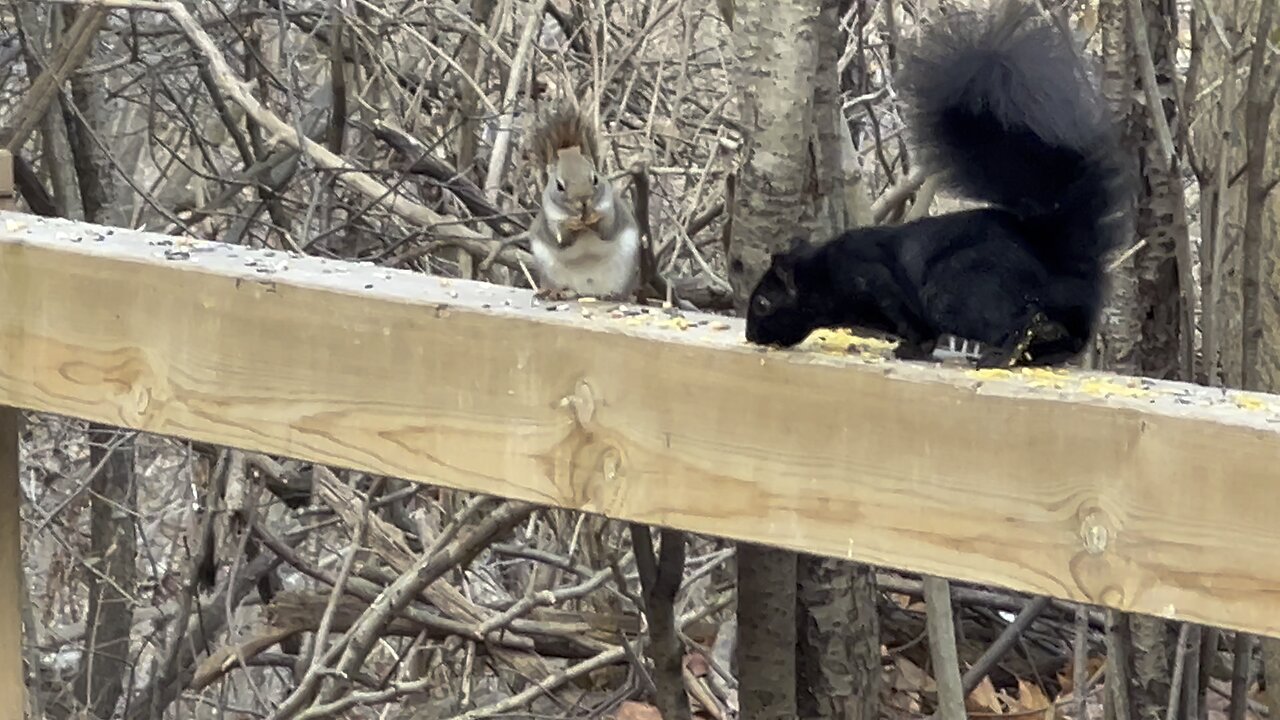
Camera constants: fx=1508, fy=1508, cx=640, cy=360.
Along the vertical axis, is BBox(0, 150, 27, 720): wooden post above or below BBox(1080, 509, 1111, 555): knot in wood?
below

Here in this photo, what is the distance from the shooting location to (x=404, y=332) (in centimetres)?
119

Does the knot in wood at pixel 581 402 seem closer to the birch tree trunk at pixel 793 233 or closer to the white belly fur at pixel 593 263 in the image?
the birch tree trunk at pixel 793 233

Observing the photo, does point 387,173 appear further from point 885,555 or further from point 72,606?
point 72,606

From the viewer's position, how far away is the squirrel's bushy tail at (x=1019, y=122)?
1427 mm

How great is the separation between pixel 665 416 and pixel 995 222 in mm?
543

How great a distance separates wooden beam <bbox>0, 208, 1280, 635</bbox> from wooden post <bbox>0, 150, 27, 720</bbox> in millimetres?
166

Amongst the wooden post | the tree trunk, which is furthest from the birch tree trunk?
the tree trunk

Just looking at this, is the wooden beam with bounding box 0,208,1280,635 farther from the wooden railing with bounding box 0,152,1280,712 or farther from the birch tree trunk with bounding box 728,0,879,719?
the birch tree trunk with bounding box 728,0,879,719

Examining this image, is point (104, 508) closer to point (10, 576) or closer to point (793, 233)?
point (10, 576)

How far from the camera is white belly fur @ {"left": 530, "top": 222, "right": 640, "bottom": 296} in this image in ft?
6.25

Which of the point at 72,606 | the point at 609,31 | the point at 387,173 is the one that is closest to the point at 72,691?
the point at 72,606

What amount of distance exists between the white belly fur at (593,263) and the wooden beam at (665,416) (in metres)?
0.54

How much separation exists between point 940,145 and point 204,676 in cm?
174

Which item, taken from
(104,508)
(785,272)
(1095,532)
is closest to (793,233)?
(785,272)
